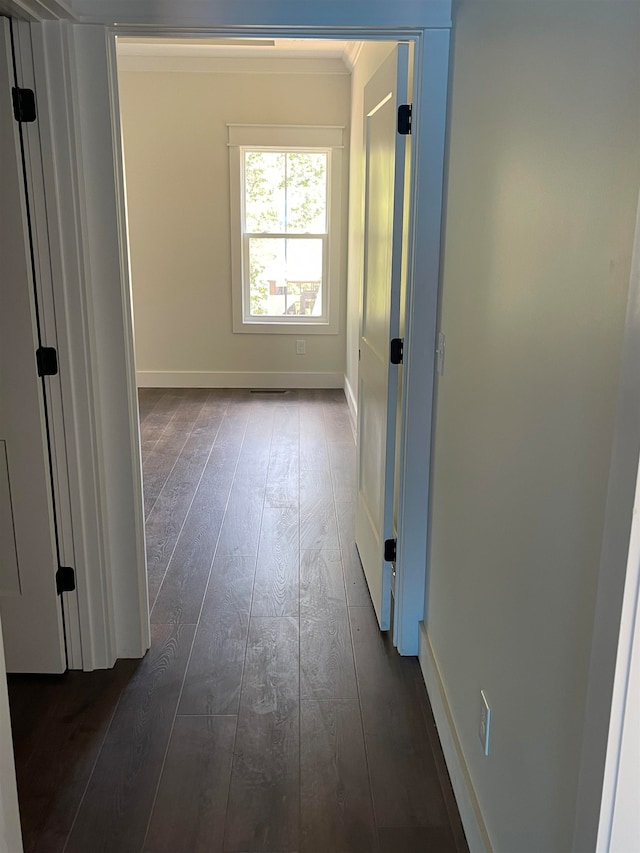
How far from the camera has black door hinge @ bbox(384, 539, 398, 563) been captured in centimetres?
263

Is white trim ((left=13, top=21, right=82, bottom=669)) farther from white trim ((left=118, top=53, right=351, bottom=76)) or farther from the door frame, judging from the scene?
white trim ((left=118, top=53, right=351, bottom=76))

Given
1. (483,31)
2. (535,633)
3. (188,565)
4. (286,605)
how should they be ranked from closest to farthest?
Result: 1. (535,633)
2. (483,31)
3. (286,605)
4. (188,565)

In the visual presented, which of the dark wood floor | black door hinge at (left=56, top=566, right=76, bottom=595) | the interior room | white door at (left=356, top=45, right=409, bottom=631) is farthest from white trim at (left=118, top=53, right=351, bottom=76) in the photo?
black door hinge at (left=56, top=566, right=76, bottom=595)

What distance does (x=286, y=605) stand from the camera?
2.93 meters

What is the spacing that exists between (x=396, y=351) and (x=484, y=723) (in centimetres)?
123

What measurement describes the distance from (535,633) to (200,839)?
3.44ft

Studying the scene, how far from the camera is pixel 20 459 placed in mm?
2275

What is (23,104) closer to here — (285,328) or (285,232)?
(285,232)


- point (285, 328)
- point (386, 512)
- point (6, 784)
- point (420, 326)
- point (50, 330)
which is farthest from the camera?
point (285, 328)

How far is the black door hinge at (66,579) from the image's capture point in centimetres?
240

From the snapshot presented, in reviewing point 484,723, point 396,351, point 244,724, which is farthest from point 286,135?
point 484,723

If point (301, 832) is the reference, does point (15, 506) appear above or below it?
above

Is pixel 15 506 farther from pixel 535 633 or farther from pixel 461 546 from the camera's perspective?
pixel 535 633

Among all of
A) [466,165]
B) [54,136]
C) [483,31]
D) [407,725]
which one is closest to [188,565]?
[407,725]
